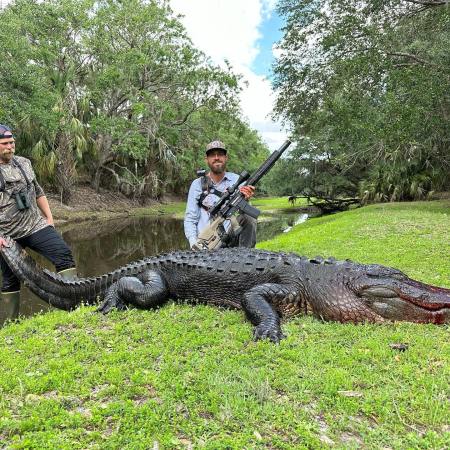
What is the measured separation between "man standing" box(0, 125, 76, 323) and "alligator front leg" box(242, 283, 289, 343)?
308 centimetres

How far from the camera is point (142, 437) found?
8.07ft

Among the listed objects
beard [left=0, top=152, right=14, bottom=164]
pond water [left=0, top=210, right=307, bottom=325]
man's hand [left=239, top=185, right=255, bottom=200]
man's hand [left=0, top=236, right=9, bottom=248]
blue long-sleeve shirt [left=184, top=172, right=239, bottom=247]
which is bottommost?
pond water [left=0, top=210, right=307, bottom=325]

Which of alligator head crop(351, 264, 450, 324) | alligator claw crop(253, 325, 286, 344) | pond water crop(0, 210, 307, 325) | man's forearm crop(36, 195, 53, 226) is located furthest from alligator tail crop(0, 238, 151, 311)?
alligator head crop(351, 264, 450, 324)

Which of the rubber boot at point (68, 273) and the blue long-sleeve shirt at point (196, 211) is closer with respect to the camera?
the rubber boot at point (68, 273)

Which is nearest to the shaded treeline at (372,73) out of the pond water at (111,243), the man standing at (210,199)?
the pond water at (111,243)

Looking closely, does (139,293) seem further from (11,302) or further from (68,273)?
(11,302)

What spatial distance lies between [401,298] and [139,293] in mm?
2923

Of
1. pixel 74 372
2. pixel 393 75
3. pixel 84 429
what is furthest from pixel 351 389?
pixel 393 75

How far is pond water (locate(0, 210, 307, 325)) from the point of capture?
38.7 ft

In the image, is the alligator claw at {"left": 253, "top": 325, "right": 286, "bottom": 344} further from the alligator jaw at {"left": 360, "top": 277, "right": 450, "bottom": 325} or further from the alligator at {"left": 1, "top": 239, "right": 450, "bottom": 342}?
the alligator jaw at {"left": 360, "top": 277, "right": 450, "bottom": 325}

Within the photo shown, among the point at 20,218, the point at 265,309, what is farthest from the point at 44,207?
the point at 265,309

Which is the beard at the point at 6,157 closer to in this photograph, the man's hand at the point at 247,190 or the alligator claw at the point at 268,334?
the man's hand at the point at 247,190

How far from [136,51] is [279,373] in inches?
1068

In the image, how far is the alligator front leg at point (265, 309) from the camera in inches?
151
